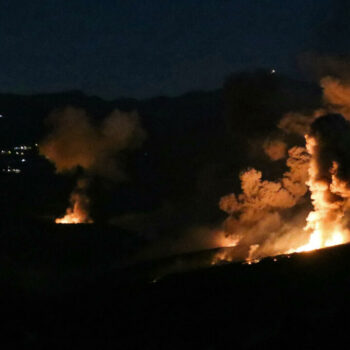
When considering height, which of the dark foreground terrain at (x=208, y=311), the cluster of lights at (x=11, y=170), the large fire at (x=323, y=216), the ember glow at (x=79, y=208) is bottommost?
the dark foreground terrain at (x=208, y=311)

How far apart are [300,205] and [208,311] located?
1431 inches

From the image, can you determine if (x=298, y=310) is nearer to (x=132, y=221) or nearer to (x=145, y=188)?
(x=132, y=221)

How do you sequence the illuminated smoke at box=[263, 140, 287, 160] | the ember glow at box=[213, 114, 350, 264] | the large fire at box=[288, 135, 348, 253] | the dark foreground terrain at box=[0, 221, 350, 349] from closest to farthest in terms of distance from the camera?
the dark foreground terrain at box=[0, 221, 350, 349], the large fire at box=[288, 135, 348, 253], the ember glow at box=[213, 114, 350, 264], the illuminated smoke at box=[263, 140, 287, 160]

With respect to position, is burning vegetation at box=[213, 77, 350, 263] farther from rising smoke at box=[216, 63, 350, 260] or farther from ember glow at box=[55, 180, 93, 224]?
ember glow at box=[55, 180, 93, 224]

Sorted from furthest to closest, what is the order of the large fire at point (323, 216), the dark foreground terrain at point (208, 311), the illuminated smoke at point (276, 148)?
the illuminated smoke at point (276, 148), the large fire at point (323, 216), the dark foreground terrain at point (208, 311)

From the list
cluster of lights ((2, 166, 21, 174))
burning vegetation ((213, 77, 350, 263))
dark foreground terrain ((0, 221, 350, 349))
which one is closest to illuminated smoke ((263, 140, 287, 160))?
burning vegetation ((213, 77, 350, 263))

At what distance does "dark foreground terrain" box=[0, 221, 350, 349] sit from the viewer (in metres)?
22.8

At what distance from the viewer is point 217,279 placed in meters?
31.2

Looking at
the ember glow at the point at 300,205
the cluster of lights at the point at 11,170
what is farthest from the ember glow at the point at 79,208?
the cluster of lights at the point at 11,170

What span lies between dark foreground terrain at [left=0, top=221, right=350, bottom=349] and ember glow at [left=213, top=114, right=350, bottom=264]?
5392 mm

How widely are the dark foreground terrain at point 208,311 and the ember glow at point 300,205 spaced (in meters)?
5.39

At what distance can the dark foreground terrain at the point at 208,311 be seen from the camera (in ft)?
74.9

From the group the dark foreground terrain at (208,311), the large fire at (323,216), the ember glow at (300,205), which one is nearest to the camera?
the dark foreground terrain at (208,311)

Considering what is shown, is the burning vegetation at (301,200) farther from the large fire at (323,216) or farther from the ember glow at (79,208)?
the ember glow at (79,208)
